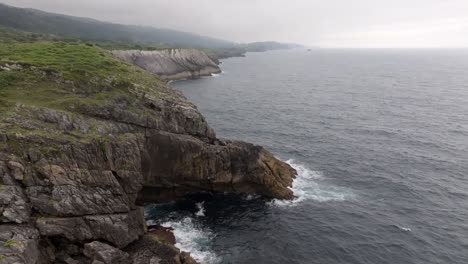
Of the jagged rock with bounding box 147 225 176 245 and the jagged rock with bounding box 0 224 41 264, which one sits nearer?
the jagged rock with bounding box 0 224 41 264

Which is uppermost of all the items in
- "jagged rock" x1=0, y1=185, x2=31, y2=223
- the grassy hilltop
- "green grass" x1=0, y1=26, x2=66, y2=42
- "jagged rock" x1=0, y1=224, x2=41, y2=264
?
"green grass" x1=0, y1=26, x2=66, y2=42

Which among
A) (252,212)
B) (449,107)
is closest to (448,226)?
(252,212)

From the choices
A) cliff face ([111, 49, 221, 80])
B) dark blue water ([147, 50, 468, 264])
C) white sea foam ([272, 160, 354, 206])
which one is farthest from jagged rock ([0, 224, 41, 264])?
cliff face ([111, 49, 221, 80])

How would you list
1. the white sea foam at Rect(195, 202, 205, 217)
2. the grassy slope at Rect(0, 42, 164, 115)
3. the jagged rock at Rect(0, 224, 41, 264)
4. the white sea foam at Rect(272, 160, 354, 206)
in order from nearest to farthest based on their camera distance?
the jagged rock at Rect(0, 224, 41, 264), the grassy slope at Rect(0, 42, 164, 115), the white sea foam at Rect(195, 202, 205, 217), the white sea foam at Rect(272, 160, 354, 206)

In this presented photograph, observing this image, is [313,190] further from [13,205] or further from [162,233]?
[13,205]

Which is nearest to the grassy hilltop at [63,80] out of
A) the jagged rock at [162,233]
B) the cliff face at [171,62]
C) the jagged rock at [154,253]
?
the jagged rock at [162,233]

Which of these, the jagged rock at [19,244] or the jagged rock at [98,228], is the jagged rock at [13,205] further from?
the jagged rock at [98,228]

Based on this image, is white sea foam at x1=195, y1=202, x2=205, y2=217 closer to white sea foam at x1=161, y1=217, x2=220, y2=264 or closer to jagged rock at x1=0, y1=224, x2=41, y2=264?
white sea foam at x1=161, y1=217, x2=220, y2=264
